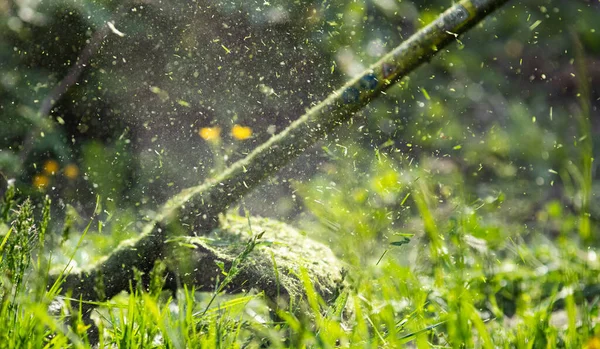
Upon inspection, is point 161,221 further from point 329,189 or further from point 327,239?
point 329,189

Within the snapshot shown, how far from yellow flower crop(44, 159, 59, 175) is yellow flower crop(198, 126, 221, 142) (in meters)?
0.98

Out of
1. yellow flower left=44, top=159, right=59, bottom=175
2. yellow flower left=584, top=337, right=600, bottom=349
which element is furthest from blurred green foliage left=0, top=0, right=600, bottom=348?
yellow flower left=584, top=337, right=600, bottom=349

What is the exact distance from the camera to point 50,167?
379 centimetres

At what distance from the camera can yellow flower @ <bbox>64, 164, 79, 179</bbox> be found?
12.5ft

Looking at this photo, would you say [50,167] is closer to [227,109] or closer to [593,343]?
[227,109]

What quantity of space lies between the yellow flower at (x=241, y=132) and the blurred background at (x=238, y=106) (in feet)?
0.05

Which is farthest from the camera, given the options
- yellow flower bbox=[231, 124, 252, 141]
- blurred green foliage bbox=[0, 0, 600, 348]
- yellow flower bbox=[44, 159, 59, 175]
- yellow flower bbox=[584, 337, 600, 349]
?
yellow flower bbox=[231, 124, 252, 141]

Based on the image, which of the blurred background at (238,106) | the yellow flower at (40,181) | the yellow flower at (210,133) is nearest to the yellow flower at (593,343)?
the blurred background at (238,106)

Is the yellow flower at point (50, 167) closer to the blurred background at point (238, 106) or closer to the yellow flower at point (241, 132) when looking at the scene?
the blurred background at point (238, 106)

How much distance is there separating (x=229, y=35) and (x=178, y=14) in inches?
15.2

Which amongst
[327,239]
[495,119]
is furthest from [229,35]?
[495,119]

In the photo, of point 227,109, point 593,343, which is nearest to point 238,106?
point 227,109

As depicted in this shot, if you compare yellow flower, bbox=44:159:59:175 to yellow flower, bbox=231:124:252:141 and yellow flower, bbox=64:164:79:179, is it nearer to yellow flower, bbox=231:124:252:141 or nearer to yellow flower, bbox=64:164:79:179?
yellow flower, bbox=64:164:79:179

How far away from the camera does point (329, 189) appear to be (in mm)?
3914
